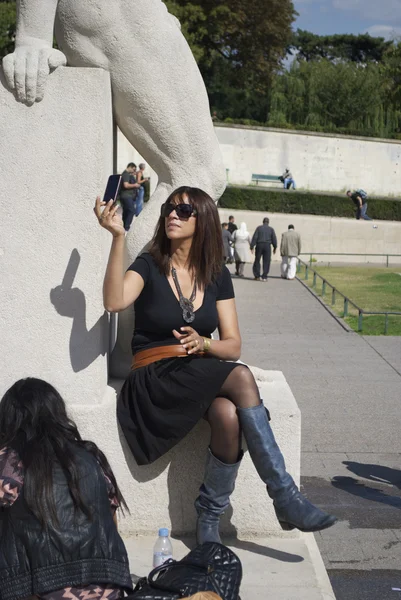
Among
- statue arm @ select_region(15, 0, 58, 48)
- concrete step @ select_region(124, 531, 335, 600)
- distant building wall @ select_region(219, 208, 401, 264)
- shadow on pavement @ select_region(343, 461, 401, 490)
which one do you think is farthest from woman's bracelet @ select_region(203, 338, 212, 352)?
distant building wall @ select_region(219, 208, 401, 264)

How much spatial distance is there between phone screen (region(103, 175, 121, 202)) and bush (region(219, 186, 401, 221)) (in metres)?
28.7

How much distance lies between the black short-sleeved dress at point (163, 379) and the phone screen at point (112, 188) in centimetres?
40

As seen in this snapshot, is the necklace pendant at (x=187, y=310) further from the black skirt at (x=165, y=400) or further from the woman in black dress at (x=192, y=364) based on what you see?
the black skirt at (x=165, y=400)

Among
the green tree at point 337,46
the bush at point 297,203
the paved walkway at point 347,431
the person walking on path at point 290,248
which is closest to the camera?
the paved walkway at point 347,431

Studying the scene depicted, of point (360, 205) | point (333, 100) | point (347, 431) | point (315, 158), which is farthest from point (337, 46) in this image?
point (347, 431)

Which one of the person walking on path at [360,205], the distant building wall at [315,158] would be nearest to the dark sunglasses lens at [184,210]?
the person walking on path at [360,205]

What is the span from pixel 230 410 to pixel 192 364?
0.86 ft

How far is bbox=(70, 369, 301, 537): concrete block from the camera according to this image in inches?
156

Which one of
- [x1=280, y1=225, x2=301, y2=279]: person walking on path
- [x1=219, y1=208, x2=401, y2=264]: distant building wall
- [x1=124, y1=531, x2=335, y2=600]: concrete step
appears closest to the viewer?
[x1=124, y1=531, x2=335, y2=600]: concrete step

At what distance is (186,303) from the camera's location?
12.6 feet

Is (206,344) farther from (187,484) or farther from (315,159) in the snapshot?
(315,159)

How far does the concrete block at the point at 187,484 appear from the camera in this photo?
397 cm

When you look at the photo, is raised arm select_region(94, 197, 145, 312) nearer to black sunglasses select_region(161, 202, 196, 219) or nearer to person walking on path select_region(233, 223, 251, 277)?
black sunglasses select_region(161, 202, 196, 219)

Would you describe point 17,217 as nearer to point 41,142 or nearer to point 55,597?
point 41,142
